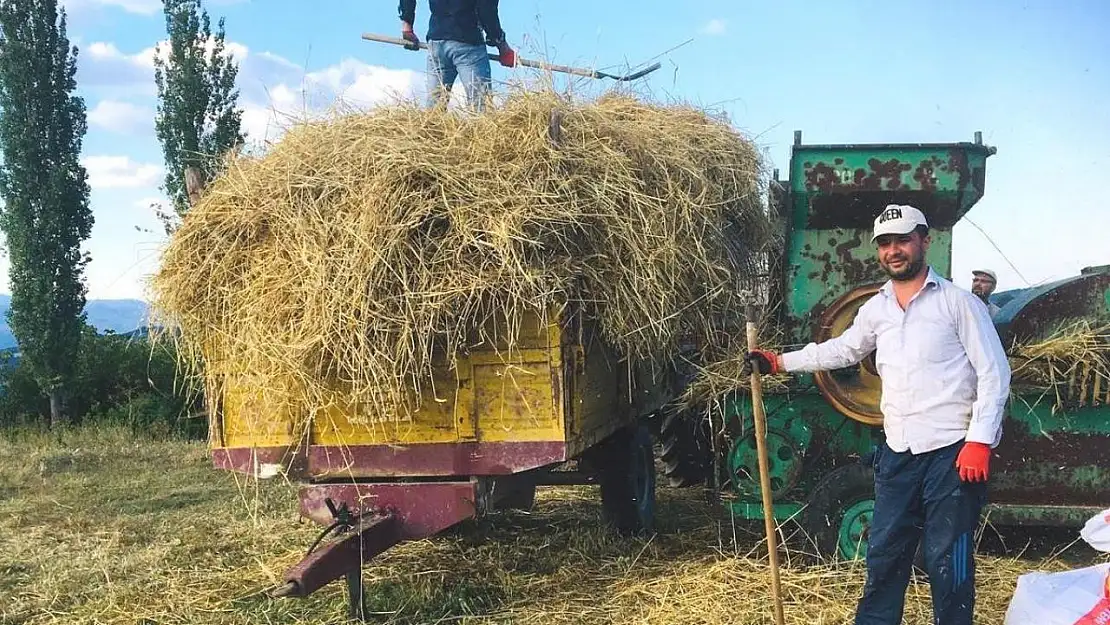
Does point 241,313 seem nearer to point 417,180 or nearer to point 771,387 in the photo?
point 417,180

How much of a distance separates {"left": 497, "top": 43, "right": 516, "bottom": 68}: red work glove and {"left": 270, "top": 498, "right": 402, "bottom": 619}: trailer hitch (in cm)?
371

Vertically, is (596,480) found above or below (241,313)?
below

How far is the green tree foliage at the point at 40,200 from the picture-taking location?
1335cm

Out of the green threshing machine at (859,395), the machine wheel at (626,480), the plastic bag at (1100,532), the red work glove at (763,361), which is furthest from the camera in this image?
the machine wheel at (626,480)

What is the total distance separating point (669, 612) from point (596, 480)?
1359mm

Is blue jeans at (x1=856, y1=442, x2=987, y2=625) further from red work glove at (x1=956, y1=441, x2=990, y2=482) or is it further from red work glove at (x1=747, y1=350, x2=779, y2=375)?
red work glove at (x1=747, y1=350, x2=779, y2=375)

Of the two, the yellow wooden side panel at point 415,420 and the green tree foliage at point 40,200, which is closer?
the yellow wooden side panel at point 415,420

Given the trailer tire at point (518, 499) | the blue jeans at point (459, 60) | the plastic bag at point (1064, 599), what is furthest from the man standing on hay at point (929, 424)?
the blue jeans at point (459, 60)

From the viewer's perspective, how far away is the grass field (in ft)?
14.5

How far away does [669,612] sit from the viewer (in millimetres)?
4285

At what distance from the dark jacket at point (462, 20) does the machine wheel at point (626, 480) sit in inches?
118

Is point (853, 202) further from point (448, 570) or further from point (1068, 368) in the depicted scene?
point (448, 570)

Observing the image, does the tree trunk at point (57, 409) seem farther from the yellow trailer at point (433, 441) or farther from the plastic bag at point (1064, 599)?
the plastic bag at point (1064, 599)

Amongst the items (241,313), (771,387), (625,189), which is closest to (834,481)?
(771,387)
